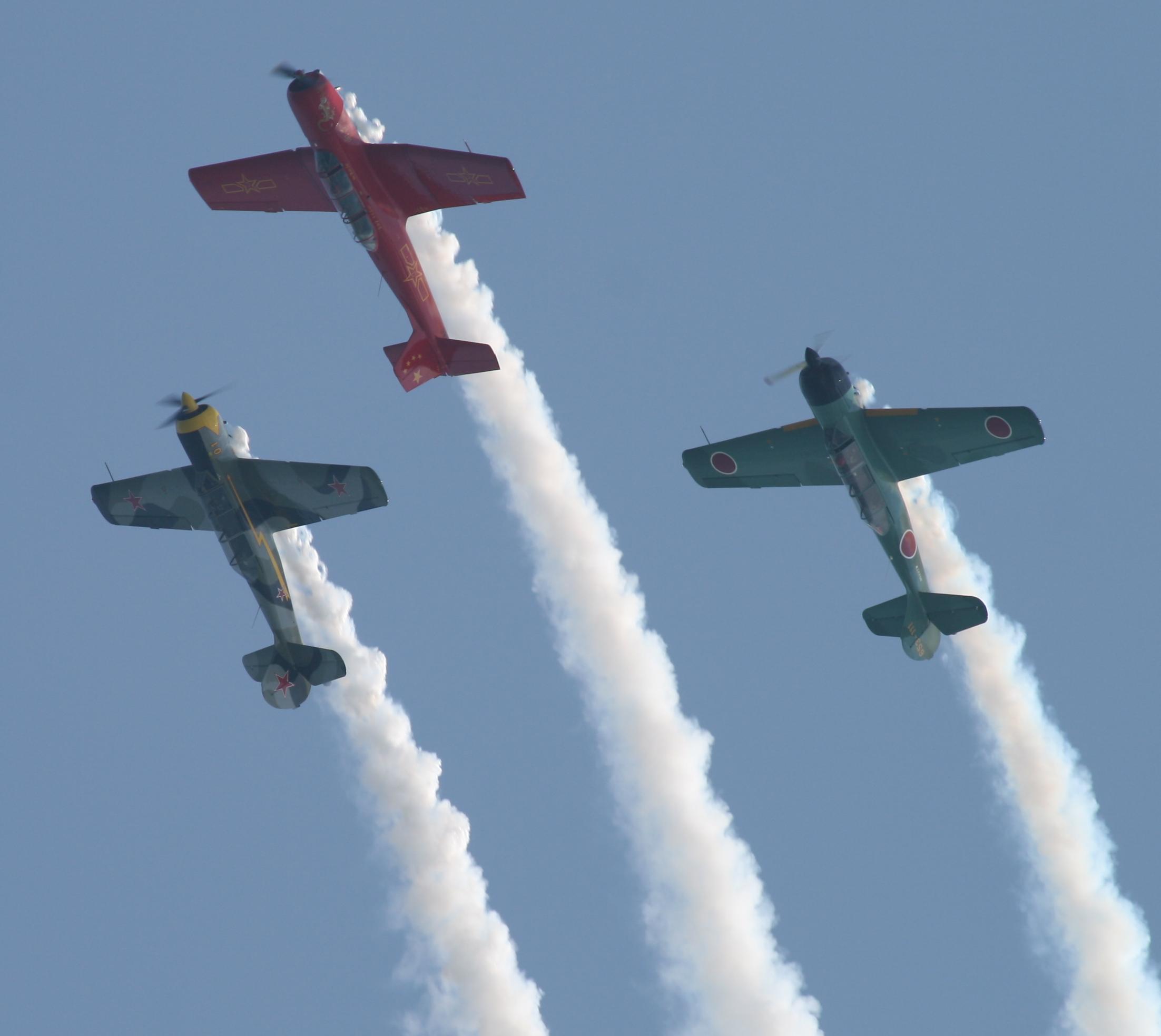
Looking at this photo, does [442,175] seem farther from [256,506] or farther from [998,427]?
[998,427]

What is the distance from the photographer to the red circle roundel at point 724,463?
65.5 metres

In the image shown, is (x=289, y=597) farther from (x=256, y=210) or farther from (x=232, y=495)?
(x=256, y=210)

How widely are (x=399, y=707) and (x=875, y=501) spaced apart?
14.5 metres

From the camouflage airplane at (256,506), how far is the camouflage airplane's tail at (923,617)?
1378 cm

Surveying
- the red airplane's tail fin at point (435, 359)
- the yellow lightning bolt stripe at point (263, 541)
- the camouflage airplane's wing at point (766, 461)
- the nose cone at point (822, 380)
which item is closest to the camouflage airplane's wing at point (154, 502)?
the yellow lightning bolt stripe at point (263, 541)

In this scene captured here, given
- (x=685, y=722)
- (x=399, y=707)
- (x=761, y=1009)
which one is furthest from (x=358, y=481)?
(x=761, y=1009)

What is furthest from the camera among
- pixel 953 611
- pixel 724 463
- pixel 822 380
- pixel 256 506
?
pixel 724 463

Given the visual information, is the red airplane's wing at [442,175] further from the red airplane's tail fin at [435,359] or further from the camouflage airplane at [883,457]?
the camouflage airplane at [883,457]

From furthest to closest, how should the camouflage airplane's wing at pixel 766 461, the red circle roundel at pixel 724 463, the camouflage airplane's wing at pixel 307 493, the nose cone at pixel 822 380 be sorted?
1. the red circle roundel at pixel 724 463
2. the camouflage airplane's wing at pixel 766 461
3. the camouflage airplane's wing at pixel 307 493
4. the nose cone at pixel 822 380

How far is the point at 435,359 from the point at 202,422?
6840 millimetres

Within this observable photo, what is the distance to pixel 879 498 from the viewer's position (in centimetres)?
6300

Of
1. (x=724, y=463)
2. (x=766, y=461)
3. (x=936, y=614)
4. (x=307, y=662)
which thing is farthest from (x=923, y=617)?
(x=307, y=662)

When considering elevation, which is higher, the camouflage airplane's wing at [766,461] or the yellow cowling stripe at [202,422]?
the camouflage airplane's wing at [766,461]

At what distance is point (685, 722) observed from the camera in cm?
6856
